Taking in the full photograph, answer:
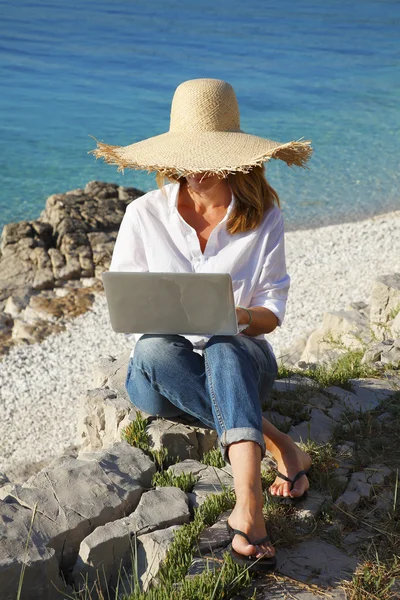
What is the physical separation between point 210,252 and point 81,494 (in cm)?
124

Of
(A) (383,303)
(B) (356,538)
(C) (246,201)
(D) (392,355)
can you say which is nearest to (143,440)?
(B) (356,538)

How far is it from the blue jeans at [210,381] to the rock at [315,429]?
1.35 feet

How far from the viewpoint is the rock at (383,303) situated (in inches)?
232

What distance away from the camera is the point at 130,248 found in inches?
144

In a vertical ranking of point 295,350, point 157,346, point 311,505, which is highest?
point 157,346

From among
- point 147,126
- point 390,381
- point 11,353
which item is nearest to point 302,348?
point 390,381

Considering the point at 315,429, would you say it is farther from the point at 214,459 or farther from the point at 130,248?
the point at 130,248

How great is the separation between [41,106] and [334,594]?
62.0 ft

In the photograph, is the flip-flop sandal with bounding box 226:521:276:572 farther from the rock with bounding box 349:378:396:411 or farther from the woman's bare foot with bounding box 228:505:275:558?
the rock with bounding box 349:378:396:411

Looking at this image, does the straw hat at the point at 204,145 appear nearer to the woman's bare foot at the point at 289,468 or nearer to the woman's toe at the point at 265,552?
the woman's bare foot at the point at 289,468

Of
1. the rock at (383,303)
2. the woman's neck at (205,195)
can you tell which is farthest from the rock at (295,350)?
the woman's neck at (205,195)

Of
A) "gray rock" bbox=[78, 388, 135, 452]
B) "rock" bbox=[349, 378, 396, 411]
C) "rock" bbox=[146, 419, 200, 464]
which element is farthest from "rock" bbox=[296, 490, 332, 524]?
"gray rock" bbox=[78, 388, 135, 452]

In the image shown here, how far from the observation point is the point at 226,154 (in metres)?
3.38

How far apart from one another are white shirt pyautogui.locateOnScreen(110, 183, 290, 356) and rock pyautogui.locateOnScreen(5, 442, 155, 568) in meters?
0.65
